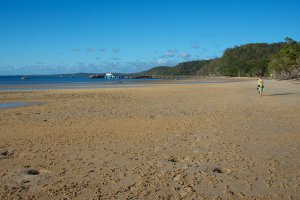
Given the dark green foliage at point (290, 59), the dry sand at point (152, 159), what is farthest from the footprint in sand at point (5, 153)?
the dark green foliage at point (290, 59)

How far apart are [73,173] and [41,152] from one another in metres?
2.20

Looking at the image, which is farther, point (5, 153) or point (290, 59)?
point (290, 59)

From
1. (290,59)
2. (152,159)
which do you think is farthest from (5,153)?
(290,59)

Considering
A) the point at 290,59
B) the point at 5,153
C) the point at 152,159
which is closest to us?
the point at 152,159

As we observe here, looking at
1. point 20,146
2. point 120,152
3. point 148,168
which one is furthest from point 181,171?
point 20,146

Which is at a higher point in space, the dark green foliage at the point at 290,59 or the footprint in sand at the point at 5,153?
the dark green foliage at the point at 290,59

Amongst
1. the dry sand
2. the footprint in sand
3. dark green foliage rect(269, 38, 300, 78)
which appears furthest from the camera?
dark green foliage rect(269, 38, 300, 78)

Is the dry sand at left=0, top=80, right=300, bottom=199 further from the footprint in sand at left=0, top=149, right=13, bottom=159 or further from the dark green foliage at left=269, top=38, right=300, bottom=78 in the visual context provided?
the dark green foliage at left=269, top=38, right=300, bottom=78

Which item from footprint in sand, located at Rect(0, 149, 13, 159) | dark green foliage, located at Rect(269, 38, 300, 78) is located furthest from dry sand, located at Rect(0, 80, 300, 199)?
dark green foliage, located at Rect(269, 38, 300, 78)

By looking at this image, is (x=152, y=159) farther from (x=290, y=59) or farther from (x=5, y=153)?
(x=290, y=59)

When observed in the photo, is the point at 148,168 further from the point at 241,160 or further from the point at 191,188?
the point at 241,160

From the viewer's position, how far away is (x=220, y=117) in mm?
14969

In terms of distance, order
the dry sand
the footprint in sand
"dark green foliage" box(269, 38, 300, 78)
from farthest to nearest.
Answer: "dark green foliage" box(269, 38, 300, 78), the footprint in sand, the dry sand

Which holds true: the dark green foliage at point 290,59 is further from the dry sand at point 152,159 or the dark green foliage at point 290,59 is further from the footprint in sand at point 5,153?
the footprint in sand at point 5,153
